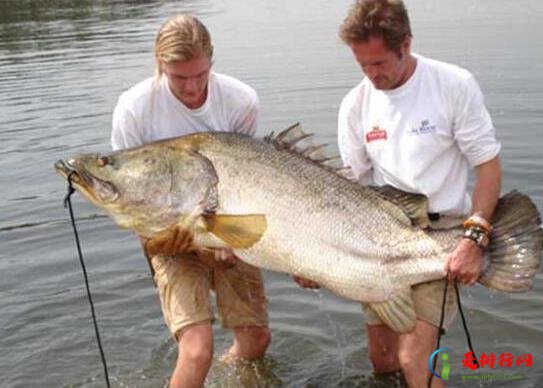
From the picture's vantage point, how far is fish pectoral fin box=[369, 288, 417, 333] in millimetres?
4367

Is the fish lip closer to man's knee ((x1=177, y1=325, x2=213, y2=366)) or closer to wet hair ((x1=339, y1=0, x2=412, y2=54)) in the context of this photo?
man's knee ((x1=177, y1=325, x2=213, y2=366))

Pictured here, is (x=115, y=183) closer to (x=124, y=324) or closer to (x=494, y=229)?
(x=494, y=229)

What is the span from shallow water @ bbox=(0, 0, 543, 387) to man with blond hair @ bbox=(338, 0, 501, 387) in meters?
1.37

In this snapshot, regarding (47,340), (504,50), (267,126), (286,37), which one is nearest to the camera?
(47,340)

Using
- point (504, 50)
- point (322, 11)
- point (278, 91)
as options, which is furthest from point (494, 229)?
point (322, 11)

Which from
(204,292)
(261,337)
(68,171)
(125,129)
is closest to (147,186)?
(68,171)

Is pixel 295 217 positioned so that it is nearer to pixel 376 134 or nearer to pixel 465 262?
pixel 376 134

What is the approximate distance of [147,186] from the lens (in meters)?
4.43

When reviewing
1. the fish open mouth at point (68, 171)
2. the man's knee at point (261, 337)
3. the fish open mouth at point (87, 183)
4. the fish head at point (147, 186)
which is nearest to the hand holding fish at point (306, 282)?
the fish head at point (147, 186)

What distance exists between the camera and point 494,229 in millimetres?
4355

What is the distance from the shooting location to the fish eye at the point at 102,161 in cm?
441

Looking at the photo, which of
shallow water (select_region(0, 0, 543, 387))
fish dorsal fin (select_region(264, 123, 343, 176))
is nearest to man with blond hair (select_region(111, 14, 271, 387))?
fish dorsal fin (select_region(264, 123, 343, 176))

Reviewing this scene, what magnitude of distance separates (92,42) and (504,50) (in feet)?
41.7

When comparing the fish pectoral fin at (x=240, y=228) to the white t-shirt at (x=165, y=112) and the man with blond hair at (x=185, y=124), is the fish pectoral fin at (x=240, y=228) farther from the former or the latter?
the white t-shirt at (x=165, y=112)
